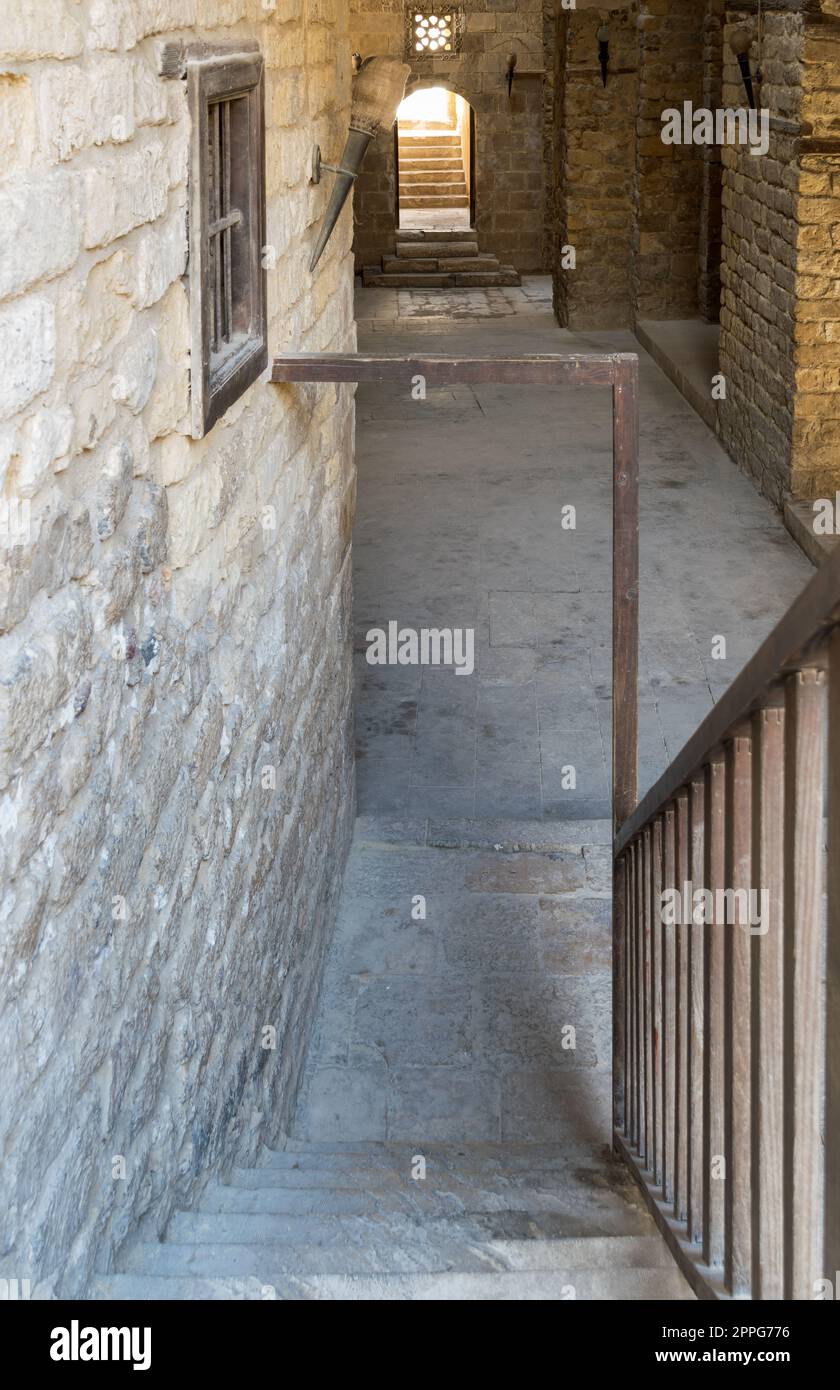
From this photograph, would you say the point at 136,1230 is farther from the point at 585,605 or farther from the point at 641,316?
the point at 641,316

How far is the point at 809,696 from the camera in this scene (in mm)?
1728

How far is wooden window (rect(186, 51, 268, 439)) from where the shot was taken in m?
2.90

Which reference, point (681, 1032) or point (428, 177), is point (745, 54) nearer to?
point (681, 1032)

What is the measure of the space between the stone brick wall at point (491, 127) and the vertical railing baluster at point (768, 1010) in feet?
59.9

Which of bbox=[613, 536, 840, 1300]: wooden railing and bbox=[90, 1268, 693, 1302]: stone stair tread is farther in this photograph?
bbox=[90, 1268, 693, 1302]: stone stair tread

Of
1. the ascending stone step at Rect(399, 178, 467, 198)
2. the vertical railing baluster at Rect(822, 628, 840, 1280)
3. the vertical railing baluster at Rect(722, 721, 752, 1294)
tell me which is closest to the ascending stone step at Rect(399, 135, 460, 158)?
the ascending stone step at Rect(399, 178, 467, 198)

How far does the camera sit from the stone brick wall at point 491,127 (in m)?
19.0

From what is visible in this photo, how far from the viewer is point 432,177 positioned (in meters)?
22.8

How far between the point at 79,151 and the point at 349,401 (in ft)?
11.6

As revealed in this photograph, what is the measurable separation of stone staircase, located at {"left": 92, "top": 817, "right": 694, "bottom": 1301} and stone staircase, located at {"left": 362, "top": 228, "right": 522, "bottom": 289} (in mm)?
14212

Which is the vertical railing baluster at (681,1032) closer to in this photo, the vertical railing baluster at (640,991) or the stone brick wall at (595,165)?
the vertical railing baluster at (640,991)

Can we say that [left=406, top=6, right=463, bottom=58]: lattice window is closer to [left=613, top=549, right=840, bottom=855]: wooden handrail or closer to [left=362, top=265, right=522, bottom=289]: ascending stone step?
Answer: [left=362, top=265, right=522, bottom=289]: ascending stone step

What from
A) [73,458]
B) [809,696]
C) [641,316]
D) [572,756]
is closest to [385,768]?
[572,756]

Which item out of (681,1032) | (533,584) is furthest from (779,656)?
(533,584)
